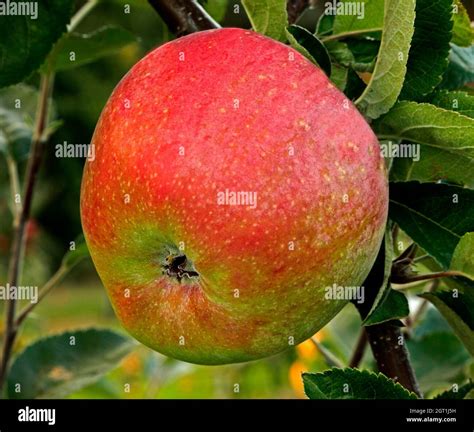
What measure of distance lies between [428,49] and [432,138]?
0.09 meters

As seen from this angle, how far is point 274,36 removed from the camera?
0.74 metres

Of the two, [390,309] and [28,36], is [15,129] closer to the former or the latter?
[28,36]

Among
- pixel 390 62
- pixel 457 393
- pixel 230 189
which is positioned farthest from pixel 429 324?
pixel 230 189

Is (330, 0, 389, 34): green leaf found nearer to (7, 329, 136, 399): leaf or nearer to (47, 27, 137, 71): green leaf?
(47, 27, 137, 71): green leaf

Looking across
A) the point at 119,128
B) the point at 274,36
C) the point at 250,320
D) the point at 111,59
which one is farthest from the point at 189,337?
the point at 111,59

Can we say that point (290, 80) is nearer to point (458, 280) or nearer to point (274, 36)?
point (274, 36)

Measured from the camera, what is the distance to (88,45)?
1157mm

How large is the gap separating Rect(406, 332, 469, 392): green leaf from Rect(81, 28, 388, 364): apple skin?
62 cm

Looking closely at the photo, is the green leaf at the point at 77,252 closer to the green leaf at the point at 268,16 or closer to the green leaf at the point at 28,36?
the green leaf at the point at 28,36

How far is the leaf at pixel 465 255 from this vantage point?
717 mm

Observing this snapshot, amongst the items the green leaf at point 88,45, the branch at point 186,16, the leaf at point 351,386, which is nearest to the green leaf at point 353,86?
the branch at point 186,16

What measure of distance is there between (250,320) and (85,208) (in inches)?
6.5

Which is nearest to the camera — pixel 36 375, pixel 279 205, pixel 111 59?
pixel 279 205
